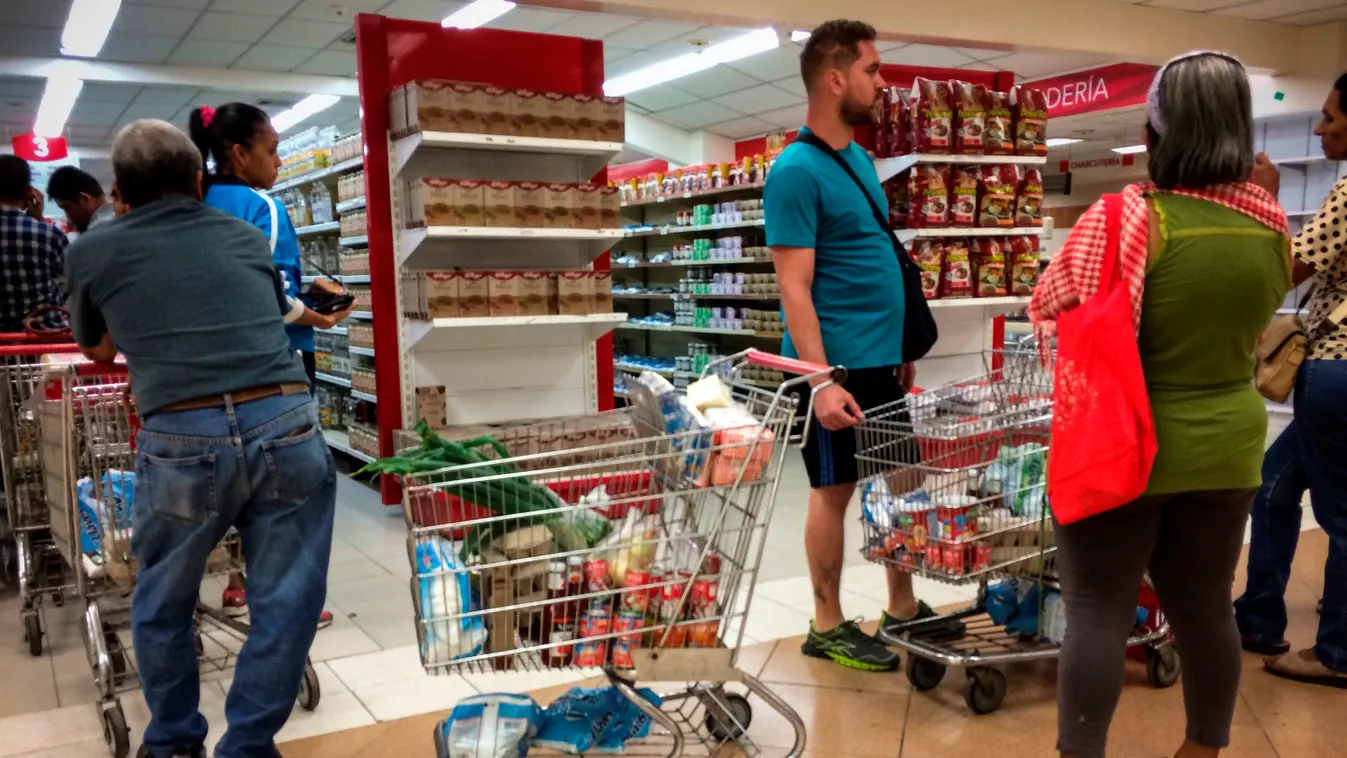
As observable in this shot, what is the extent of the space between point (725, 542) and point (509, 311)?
302 cm

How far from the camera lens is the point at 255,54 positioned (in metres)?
10.9

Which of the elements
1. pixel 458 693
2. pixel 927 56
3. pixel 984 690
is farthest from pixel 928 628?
pixel 927 56

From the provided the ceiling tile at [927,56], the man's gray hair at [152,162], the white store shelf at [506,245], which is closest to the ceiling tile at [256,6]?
the white store shelf at [506,245]

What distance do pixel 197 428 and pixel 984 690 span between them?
6.89 ft

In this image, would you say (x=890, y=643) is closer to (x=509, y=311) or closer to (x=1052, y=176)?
(x=509, y=311)

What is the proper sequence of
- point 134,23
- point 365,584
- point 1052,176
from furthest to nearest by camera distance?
point 1052,176 → point 134,23 → point 365,584

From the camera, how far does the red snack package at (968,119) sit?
16.1ft

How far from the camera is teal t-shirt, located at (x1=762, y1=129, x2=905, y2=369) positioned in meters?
2.75

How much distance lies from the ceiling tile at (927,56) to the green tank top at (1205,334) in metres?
9.44

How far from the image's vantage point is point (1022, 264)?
532cm

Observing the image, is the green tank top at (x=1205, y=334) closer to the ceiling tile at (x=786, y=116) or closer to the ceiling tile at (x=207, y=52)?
the ceiling tile at (x=207, y=52)

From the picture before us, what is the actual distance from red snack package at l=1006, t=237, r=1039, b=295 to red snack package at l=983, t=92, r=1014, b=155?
1.76 ft

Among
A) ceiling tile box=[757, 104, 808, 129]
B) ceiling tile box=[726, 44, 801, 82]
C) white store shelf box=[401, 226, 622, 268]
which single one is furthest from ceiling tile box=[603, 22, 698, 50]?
white store shelf box=[401, 226, 622, 268]

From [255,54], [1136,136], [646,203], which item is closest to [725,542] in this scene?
[646,203]
